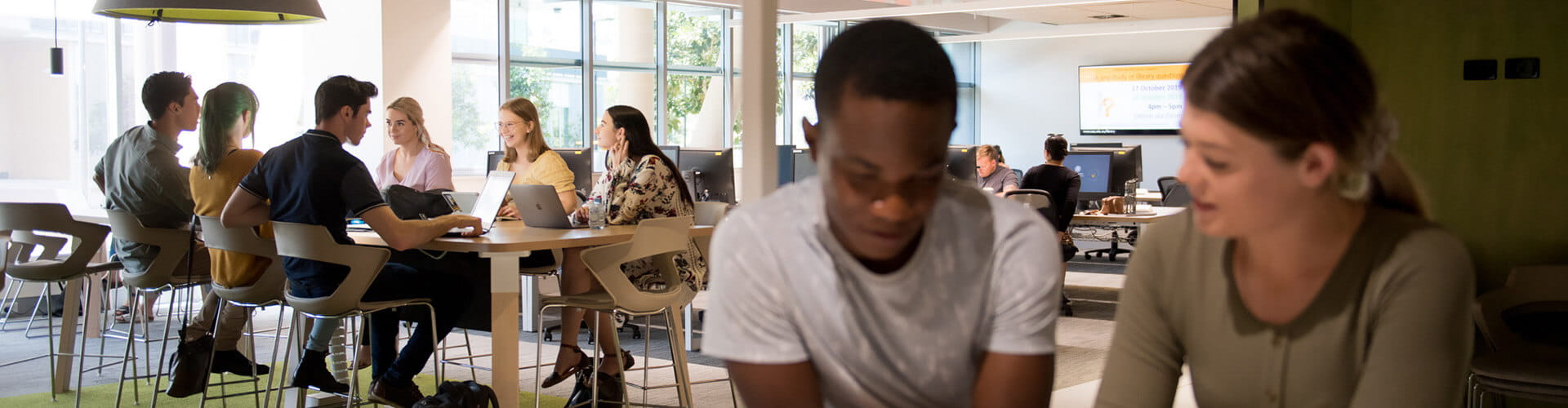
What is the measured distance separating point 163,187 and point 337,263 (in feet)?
→ 4.33

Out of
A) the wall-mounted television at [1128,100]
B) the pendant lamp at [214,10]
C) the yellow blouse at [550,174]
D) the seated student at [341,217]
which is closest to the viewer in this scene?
the seated student at [341,217]

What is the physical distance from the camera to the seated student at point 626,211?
14.6 ft

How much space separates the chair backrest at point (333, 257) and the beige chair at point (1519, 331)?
2.82 metres

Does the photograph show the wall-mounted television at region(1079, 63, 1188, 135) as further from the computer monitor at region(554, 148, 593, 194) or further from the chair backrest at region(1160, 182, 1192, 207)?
the computer monitor at region(554, 148, 593, 194)

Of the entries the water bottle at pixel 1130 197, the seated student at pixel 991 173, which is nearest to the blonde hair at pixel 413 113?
the seated student at pixel 991 173

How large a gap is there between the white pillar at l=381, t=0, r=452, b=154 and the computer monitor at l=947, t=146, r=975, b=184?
433 centimetres

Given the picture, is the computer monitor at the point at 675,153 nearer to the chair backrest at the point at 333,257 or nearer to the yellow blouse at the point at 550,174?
the yellow blouse at the point at 550,174

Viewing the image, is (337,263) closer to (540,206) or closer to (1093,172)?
(540,206)

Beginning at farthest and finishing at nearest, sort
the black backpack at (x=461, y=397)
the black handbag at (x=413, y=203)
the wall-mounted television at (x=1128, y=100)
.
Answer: the wall-mounted television at (x=1128, y=100)
the black handbag at (x=413, y=203)
the black backpack at (x=461, y=397)

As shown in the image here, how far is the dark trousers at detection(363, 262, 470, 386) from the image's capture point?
12.4ft

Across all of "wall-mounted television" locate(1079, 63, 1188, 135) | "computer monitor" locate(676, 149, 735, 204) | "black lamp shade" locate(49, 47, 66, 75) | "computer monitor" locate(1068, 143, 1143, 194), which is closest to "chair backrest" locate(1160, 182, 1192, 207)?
"computer monitor" locate(1068, 143, 1143, 194)

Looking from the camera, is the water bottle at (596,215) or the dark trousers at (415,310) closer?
the dark trousers at (415,310)

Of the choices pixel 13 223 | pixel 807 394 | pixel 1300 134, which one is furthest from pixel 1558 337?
pixel 13 223

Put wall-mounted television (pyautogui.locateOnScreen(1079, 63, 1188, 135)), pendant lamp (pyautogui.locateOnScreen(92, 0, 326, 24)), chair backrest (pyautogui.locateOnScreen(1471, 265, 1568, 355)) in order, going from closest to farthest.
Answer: chair backrest (pyautogui.locateOnScreen(1471, 265, 1568, 355)) → pendant lamp (pyautogui.locateOnScreen(92, 0, 326, 24)) → wall-mounted television (pyautogui.locateOnScreen(1079, 63, 1188, 135))
